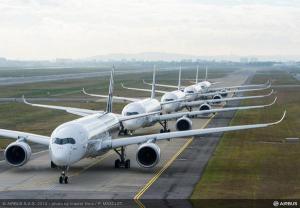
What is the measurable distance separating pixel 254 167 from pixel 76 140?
49.9ft

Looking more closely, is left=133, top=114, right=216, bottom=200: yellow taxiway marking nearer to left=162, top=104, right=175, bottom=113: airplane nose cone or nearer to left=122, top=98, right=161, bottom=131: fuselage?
left=122, top=98, right=161, bottom=131: fuselage

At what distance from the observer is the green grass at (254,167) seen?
3647 centimetres

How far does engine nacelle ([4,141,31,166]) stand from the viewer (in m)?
42.9

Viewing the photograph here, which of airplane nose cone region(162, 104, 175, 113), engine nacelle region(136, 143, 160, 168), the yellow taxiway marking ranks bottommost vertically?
the yellow taxiway marking

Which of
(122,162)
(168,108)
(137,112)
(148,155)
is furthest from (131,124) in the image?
(168,108)

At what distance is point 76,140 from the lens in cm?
3956

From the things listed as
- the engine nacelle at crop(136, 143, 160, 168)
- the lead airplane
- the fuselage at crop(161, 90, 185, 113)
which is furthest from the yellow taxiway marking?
the fuselage at crop(161, 90, 185, 113)

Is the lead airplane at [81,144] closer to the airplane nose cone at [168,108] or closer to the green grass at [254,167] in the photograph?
the green grass at [254,167]

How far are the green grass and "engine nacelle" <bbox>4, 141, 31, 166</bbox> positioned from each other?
13532 mm

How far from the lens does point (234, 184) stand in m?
39.0

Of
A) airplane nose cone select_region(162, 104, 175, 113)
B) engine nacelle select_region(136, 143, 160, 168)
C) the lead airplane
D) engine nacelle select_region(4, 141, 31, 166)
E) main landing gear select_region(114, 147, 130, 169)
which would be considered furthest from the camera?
airplane nose cone select_region(162, 104, 175, 113)

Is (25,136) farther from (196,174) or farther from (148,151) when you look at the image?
(196,174)

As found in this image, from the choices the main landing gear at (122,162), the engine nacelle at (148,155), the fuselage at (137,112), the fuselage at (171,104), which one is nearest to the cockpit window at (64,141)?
the engine nacelle at (148,155)

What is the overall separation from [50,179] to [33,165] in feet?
21.8
